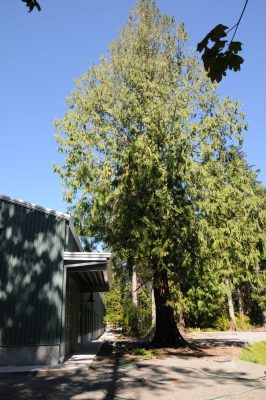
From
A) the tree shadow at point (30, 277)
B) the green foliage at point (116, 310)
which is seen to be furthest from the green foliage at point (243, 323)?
the tree shadow at point (30, 277)

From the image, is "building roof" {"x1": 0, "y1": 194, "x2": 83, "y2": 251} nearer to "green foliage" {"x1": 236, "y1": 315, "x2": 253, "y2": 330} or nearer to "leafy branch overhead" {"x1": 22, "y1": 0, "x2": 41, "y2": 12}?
"leafy branch overhead" {"x1": 22, "y1": 0, "x2": 41, "y2": 12}

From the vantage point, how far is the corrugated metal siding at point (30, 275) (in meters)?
11.4

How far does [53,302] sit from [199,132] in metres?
8.96

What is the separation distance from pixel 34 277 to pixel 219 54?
34.3 feet

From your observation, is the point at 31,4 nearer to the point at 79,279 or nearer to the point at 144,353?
the point at 144,353

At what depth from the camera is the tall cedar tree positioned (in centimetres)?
1427

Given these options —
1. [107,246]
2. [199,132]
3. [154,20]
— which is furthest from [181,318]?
[154,20]

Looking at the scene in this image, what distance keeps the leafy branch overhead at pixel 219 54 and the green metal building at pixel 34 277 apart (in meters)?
9.95

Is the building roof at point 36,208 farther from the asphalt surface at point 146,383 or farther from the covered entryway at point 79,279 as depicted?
the asphalt surface at point 146,383

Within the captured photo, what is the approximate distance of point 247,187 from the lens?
51.0 feet

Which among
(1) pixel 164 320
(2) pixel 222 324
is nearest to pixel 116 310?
(2) pixel 222 324

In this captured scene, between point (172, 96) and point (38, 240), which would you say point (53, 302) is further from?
point (172, 96)

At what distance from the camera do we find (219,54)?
2799 mm

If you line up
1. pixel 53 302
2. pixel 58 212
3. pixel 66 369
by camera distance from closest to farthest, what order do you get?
pixel 66 369 < pixel 53 302 < pixel 58 212
